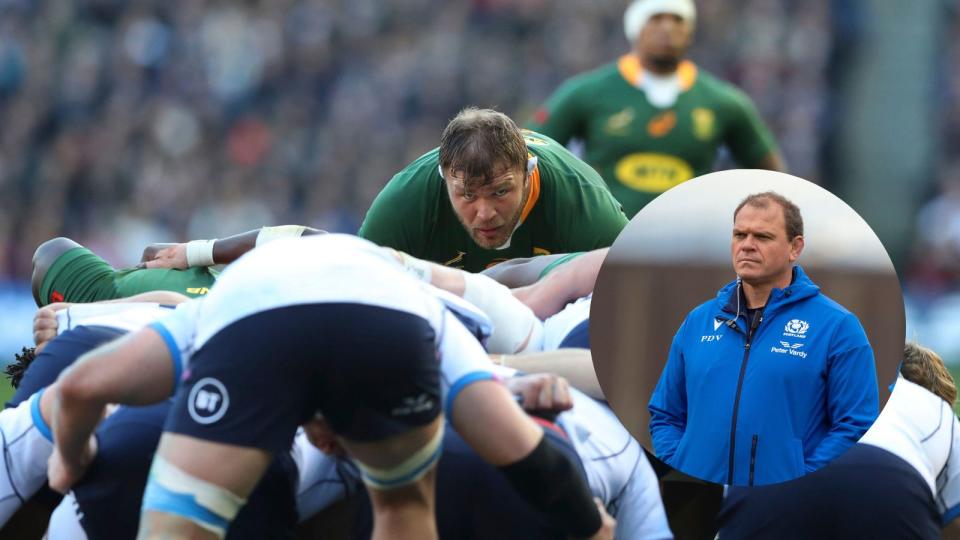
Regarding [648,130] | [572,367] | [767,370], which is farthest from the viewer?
[648,130]

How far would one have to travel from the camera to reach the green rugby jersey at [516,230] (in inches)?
197

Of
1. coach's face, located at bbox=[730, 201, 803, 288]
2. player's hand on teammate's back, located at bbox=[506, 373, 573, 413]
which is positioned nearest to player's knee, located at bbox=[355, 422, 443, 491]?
player's hand on teammate's back, located at bbox=[506, 373, 573, 413]

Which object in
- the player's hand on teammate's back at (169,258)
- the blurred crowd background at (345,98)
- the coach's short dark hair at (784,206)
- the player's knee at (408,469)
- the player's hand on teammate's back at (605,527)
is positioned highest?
the coach's short dark hair at (784,206)

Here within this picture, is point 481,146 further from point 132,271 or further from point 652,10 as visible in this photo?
point 652,10

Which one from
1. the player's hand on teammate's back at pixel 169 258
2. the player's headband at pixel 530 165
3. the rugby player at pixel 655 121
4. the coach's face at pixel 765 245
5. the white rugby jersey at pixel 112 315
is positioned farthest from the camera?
the rugby player at pixel 655 121

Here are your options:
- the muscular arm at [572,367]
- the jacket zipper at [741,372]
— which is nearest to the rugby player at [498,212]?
the muscular arm at [572,367]

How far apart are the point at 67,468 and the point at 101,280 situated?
1740 millimetres

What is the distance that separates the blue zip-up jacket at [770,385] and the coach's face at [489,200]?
5.59ft

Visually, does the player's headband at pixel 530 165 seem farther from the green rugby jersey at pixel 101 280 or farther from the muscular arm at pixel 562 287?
the green rugby jersey at pixel 101 280

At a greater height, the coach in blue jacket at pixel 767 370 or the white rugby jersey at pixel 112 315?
the coach in blue jacket at pixel 767 370

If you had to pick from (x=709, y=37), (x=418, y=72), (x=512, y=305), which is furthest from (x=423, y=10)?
(x=512, y=305)

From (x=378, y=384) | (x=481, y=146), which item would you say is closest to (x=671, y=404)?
(x=378, y=384)

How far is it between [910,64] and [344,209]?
210 inches

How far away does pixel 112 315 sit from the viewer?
403 centimetres
